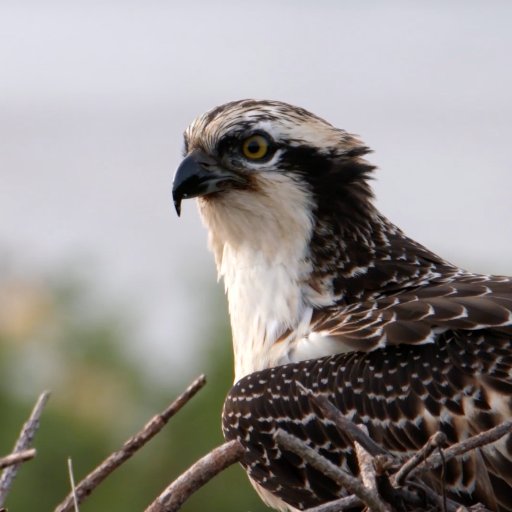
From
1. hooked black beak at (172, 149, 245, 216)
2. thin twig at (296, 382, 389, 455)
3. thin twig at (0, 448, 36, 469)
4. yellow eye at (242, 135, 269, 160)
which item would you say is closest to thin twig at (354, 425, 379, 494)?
thin twig at (296, 382, 389, 455)

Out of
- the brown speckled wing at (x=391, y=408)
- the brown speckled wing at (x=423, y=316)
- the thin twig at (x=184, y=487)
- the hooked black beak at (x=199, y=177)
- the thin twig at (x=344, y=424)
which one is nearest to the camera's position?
the thin twig at (x=344, y=424)

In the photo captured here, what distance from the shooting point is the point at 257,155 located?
646 cm

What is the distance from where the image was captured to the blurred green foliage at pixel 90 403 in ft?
Answer: 33.7

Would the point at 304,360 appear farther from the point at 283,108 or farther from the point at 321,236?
the point at 283,108

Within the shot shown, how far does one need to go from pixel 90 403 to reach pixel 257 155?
5218mm

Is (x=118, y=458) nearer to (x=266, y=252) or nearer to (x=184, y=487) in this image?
(x=184, y=487)

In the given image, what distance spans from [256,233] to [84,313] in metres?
5.22

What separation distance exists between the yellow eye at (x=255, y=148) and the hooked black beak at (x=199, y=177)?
4.4 inches

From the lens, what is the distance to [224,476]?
1034cm

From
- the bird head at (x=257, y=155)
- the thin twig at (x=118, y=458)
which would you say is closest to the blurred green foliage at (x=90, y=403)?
the bird head at (x=257, y=155)

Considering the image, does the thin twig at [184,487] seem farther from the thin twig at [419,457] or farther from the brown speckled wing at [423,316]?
the brown speckled wing at [423,316]

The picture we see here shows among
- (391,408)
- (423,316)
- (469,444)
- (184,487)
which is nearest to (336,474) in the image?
(469,444)

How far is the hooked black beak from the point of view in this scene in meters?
6.28

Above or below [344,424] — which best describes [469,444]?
below
